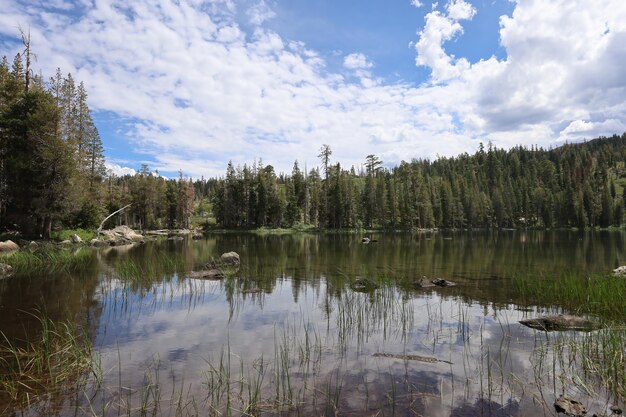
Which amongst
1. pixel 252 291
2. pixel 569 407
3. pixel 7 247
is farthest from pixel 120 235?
pixel 569 407

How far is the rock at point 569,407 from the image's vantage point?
7230 millimetres

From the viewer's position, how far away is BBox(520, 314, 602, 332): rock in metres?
12.7

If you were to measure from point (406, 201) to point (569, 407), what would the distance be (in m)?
117

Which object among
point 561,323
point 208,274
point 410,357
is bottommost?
point 410,357

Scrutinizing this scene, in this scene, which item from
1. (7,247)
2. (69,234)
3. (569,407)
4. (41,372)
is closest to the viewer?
(569,407)

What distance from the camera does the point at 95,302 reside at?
16578 millimetres

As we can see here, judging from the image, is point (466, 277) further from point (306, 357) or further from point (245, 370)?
point (245, 370)

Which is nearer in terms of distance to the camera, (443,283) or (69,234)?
(443,283)

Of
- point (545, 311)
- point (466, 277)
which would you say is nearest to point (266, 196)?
point (466, 277)

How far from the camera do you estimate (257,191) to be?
109688 millimetres

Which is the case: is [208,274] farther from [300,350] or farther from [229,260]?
[300,350]

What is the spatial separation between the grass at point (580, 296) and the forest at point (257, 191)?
42.6 m

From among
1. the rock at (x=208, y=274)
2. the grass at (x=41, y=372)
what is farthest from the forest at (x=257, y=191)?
the grass at (x=41, y=372)

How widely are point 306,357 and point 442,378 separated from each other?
3450 mm
